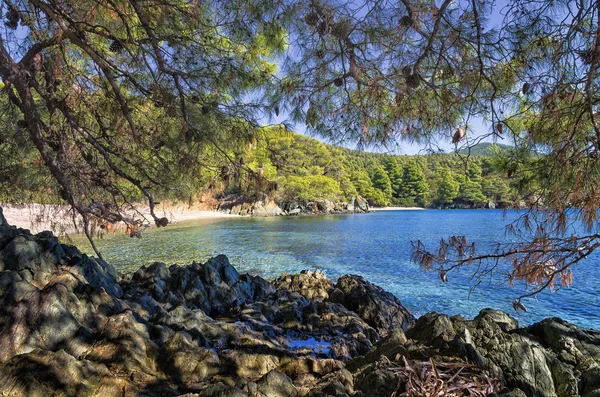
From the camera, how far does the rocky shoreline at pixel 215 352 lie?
1.72 m

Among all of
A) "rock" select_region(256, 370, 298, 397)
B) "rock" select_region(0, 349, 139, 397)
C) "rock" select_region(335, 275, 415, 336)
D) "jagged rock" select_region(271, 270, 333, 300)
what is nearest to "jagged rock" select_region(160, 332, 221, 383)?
"rock" select_region(0, 349, 139, 397)

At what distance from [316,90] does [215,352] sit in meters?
2.28

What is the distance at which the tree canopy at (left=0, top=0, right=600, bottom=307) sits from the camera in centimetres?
222

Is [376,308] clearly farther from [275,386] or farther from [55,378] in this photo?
[55,378]

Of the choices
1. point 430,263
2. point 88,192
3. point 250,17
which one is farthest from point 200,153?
point 430,263

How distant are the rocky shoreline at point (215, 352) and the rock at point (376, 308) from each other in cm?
140

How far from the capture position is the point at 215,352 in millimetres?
2715

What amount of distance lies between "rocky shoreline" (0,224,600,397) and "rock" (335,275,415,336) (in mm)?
1397

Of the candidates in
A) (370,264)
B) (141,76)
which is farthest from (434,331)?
(370,264)

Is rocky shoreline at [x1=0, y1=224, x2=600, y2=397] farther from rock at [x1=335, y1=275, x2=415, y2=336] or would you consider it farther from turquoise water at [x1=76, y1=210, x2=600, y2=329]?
rock at [x1=335, y1=275, x2=415, y2=336]

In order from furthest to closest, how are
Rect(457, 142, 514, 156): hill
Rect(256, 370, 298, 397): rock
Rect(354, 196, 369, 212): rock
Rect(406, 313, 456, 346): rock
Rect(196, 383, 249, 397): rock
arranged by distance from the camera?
Rect(354, 196, 369, 212): rock
Rect(457, 142, 514, 156): hill
Rect(406, 313, 456, 346): rock
Rect(256, 370, 298, 397): rock
Rect(196, 383, 249, 397): rock

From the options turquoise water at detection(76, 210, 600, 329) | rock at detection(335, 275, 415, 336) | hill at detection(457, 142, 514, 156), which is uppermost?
hill at detection(457, 142, 514, 156)

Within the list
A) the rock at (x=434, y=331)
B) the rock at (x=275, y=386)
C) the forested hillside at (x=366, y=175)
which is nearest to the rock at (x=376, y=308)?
the forested hillside at (x=366, y=175)

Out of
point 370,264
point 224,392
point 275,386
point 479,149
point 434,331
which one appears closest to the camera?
point 224,392
